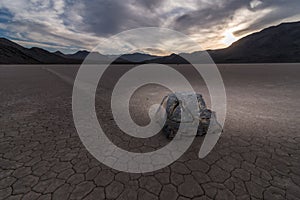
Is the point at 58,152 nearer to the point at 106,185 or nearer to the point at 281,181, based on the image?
the point at 106,185

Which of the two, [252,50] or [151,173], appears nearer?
[151,173]

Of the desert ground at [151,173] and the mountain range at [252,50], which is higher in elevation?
the mountain range at [252,50]

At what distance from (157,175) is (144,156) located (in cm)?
58

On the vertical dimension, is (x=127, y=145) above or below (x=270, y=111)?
below

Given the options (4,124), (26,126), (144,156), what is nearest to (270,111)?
(144,156)

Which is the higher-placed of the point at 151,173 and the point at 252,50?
the point at 252,50

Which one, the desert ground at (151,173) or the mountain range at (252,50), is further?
the mountain range at (252,50)

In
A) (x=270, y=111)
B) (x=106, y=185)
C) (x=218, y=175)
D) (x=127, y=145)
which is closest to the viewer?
(x=106, y=185)

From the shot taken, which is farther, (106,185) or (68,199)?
(106,185)

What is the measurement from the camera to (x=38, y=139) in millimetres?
3377

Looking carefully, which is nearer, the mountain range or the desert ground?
the desert ground

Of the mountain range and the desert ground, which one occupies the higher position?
the mountain range

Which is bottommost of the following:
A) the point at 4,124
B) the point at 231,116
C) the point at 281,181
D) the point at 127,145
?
the point at 4,124

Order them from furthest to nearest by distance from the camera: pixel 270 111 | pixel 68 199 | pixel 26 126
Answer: pixel 270 111, pixel 26 126, pixel 68 199
